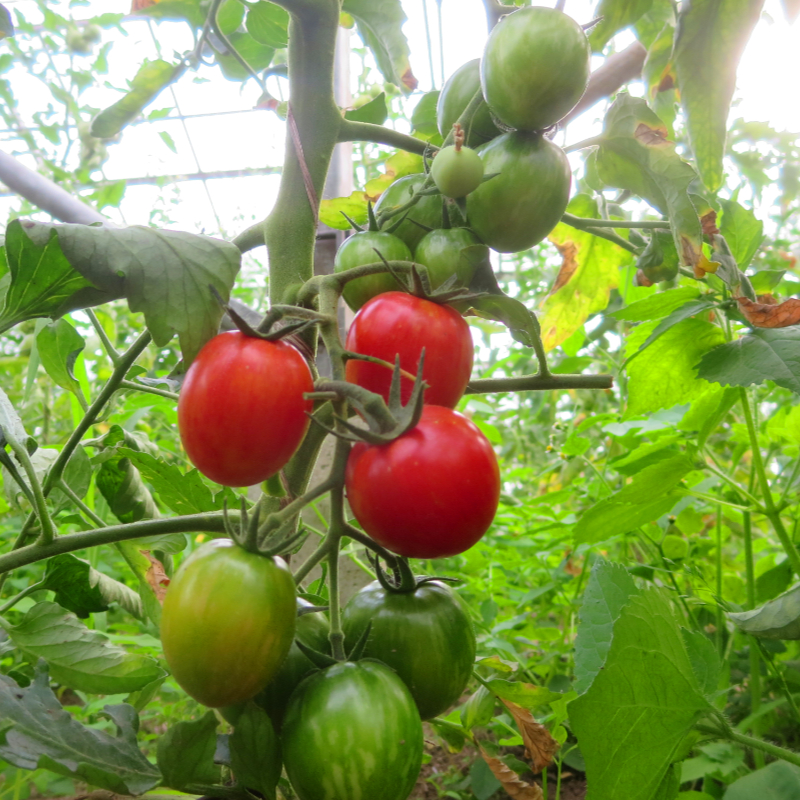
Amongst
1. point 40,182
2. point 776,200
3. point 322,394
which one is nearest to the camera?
point 322,394

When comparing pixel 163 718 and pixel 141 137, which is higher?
pixel 141 137

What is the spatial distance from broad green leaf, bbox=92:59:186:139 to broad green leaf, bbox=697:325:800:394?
61 cm

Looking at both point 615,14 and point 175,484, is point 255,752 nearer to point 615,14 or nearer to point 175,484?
point 175,484

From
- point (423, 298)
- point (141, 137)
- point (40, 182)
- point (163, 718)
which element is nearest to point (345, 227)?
point (423, 298)

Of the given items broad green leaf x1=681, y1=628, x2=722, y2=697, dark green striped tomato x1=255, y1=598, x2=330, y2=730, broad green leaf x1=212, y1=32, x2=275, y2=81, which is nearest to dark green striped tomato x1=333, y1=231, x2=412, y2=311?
dark green striped tomato x1=255, y1=598, x2=330, y2=730

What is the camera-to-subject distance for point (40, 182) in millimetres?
920

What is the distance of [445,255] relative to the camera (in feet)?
1.45

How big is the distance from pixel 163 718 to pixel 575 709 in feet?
2.63

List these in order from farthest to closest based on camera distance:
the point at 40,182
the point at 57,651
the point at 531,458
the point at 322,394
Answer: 1. the point at 531,458
2. the point at 40,182
3. the point at 57,651
4. the point at 322,394

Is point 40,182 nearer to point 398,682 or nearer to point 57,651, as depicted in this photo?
point 57,651

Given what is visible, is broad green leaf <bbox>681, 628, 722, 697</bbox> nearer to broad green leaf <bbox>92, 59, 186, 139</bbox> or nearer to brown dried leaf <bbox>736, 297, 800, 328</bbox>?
brown dried leaf <bbox>736, 297, 800, 328</bbox>

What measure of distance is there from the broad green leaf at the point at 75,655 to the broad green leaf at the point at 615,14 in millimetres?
637

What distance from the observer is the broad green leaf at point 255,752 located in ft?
1.31

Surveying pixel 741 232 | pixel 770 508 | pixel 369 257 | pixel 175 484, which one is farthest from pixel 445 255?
pixel 770 508
